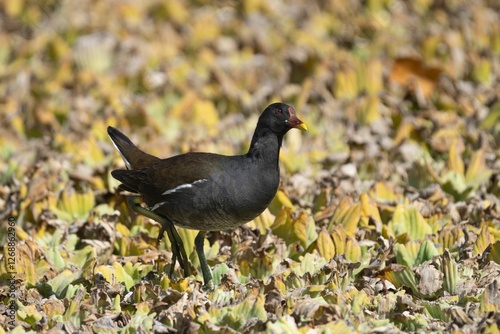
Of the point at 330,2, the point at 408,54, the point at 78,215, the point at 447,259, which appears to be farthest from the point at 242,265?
the point at 330,2

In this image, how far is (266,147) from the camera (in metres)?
4.62

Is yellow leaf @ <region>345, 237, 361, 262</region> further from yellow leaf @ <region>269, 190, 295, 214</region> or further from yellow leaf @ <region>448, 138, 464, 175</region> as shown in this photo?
yellow leaf @ <region>448, 138, 464, 175</region>

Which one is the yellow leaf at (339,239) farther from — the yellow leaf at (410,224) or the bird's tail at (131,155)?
the bird's tail at (131,155)

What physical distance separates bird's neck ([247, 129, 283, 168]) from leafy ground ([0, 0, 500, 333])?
0.47m

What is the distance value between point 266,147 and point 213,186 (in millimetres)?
343

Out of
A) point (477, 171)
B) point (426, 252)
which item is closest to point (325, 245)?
point (426, 252)

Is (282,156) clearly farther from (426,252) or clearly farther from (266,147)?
(426,252)

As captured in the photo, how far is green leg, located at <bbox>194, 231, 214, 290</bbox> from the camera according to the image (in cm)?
448

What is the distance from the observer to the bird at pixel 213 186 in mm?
4480

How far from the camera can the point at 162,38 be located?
8695 millimetres

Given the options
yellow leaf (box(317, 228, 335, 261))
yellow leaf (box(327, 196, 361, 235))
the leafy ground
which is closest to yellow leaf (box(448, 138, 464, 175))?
the leafy ground

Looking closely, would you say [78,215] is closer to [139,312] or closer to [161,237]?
[161,237]

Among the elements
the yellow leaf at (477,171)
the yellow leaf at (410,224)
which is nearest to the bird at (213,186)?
the yellow leaf at (410,224)

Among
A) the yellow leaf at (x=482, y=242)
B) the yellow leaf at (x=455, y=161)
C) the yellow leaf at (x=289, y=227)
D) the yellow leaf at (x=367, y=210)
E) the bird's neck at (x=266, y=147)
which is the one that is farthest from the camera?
the yellow leaf at (x=455, y=161)
